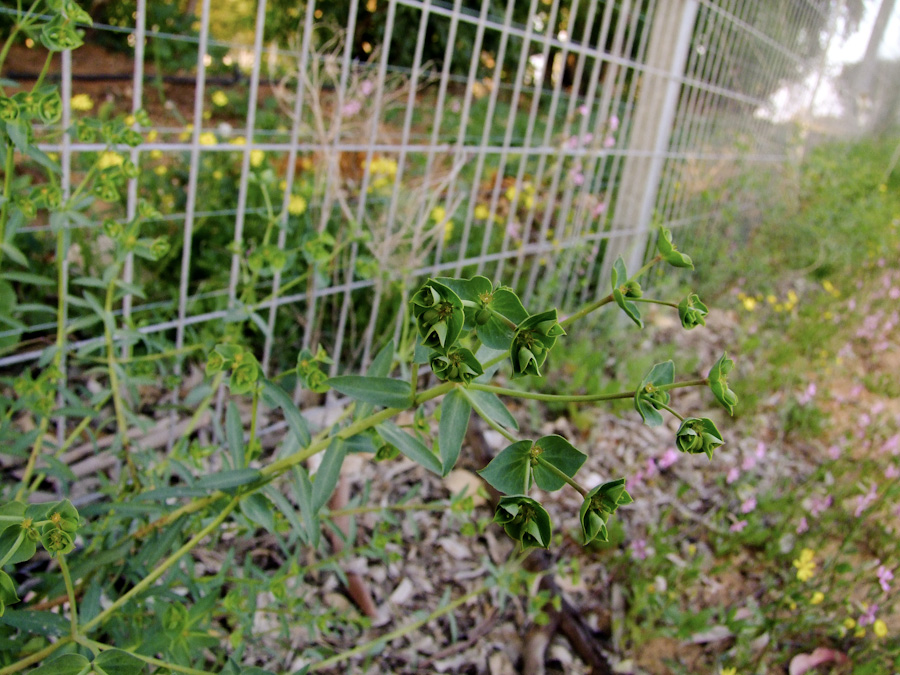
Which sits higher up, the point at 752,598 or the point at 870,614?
the point at 870,614

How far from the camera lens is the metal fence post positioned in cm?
316

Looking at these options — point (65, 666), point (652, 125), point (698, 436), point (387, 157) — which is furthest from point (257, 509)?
point (652, 125)

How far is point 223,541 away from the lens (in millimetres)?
1719

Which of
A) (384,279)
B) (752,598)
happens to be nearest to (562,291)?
(384,279)

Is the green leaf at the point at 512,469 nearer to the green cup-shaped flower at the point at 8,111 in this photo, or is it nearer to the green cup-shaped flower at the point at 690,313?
the green cup-shaped flower at the point at 690,313

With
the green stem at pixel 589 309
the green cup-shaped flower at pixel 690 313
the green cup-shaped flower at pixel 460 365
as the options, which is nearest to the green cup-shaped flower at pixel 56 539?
the green cup-shaped flower at pixel 460 365

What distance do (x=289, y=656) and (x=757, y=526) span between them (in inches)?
53.5

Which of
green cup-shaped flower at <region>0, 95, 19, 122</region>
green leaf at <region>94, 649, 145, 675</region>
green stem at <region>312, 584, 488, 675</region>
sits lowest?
green stem at <region>312, 584, 488, 675</region>

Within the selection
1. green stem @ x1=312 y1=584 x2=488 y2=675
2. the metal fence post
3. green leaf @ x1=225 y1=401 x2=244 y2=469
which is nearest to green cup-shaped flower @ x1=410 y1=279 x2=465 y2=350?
green leaf @ x1=225 y1=401 x2=244 y2=469

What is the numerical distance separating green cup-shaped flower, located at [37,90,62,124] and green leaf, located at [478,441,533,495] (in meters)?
0.74

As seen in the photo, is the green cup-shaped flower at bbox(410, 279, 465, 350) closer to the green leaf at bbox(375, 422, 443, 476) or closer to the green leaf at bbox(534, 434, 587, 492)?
the green leaf at bbox(534, 434, 587, 492)

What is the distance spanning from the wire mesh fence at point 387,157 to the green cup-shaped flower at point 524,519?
0.80 m

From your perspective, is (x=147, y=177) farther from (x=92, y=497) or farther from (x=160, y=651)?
(x=160, y=651)

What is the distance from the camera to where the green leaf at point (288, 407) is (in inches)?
34.0
